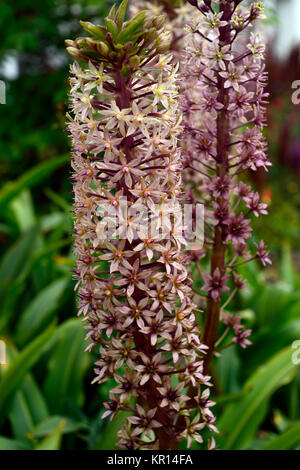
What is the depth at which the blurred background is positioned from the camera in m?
1.65

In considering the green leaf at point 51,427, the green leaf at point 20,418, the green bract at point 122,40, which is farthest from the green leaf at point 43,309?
the green bract at point 122,40

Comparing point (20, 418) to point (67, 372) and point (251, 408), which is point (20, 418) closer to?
point (67, 372)

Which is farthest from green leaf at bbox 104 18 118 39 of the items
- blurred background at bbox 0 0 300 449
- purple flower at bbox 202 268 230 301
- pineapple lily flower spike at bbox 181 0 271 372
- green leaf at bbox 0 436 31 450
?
green leaf at bbox 0 436 31 450

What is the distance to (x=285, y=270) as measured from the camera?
2.97 metres

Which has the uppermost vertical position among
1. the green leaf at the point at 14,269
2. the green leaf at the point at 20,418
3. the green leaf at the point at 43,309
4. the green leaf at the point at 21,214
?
the green leaf at the point at 21,214

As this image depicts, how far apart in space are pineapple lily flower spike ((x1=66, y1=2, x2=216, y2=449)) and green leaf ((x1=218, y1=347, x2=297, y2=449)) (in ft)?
2.57

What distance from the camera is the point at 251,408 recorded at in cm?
158

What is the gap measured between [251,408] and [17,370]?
82 cm

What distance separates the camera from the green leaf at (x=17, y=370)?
65.9 inches

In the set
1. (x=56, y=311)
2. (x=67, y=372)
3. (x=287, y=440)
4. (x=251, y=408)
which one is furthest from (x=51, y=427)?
(x=56, y=311)

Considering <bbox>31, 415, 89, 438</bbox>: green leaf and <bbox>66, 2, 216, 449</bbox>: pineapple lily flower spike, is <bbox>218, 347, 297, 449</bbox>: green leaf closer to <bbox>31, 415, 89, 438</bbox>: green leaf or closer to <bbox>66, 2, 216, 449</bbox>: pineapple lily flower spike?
<bbox>31, 415, 89, 438</bbox>: green leaf

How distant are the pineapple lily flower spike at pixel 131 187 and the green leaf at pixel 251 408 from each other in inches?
30.8

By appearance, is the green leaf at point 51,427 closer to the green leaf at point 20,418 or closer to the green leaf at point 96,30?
the green leaf at point 20,418
